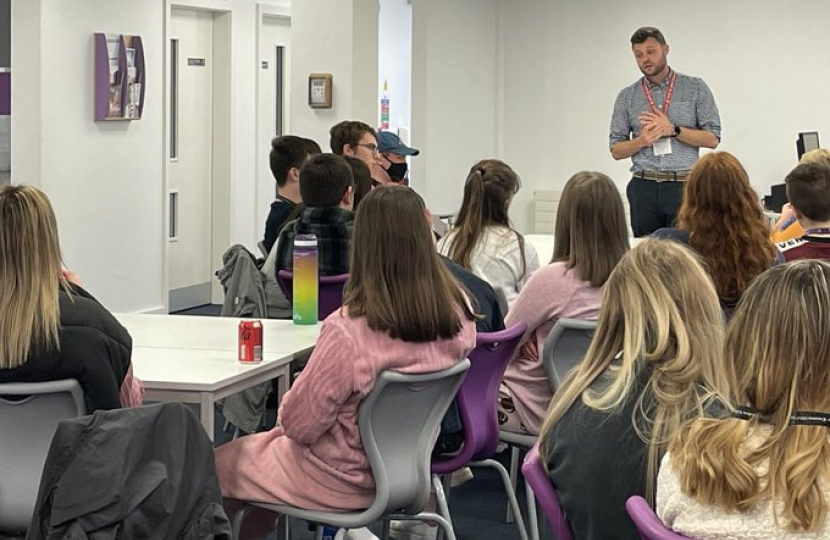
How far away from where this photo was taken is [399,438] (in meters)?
3.37

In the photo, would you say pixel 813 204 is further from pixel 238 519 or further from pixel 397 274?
pixel 238 519

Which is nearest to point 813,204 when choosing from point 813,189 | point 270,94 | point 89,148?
point 813,189

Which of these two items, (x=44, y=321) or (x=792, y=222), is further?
(x=792, y=222)

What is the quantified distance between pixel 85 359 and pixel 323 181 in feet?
6.63

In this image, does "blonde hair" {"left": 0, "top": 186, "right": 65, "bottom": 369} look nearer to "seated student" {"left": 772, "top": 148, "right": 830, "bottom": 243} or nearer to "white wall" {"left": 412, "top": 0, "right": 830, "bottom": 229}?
"seated student" {"left": 772, "top": 148, "right": 830, "bottom": 243}

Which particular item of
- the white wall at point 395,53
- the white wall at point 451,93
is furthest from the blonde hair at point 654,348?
the white wall at point 395,53

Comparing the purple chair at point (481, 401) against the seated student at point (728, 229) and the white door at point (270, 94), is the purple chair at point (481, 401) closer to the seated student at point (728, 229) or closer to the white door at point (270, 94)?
the seated student at point (728, 229)

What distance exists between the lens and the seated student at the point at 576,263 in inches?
160

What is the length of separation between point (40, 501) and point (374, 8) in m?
6.20

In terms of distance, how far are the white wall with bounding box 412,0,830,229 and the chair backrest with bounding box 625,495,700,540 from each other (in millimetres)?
7305

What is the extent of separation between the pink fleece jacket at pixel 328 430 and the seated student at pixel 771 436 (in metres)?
1.28

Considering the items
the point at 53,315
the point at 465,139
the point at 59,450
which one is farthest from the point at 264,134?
the point at 59,450

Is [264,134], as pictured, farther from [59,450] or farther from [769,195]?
[59,450]

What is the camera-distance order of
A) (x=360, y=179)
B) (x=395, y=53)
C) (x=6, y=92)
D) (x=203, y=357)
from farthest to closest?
(x=395, y=53) < (x=6, y=92) < (x=360, y=179) < (x=203, y=357)
